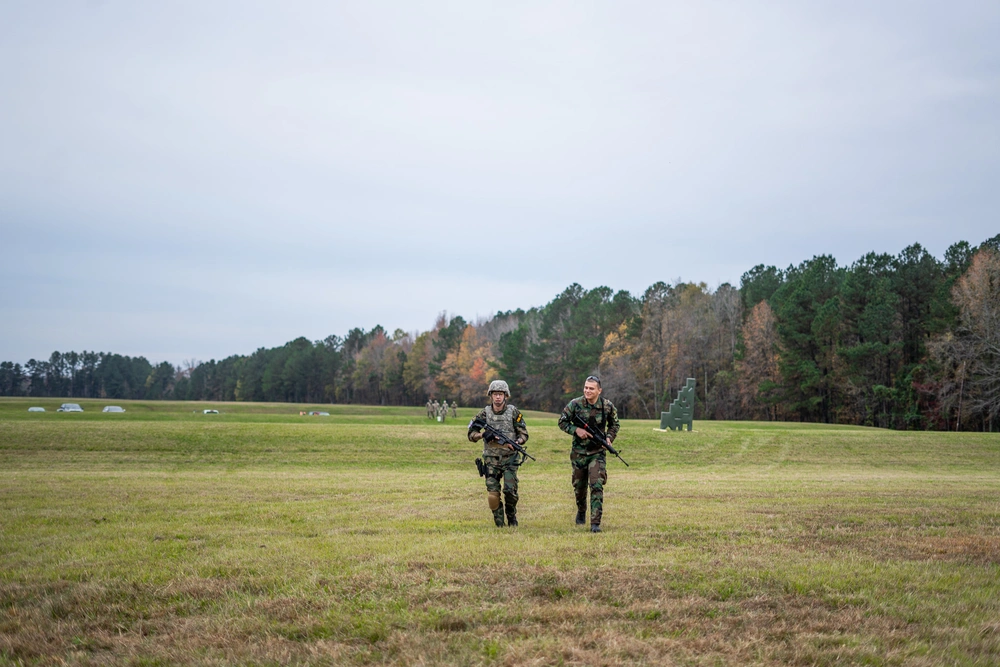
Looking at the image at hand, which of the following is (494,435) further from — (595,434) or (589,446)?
(595,434)

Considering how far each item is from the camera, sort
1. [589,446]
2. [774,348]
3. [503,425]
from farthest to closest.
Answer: [774,348] < [503,425] < [589,446]

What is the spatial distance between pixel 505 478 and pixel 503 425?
34.4 inches

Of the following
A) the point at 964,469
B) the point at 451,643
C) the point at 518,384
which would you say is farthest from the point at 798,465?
the point at 518,384

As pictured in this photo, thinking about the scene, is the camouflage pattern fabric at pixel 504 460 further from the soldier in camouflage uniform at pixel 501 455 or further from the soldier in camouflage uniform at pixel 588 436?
the soldier in camouflage uniform at pixel 588 436

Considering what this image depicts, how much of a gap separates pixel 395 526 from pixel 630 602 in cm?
518

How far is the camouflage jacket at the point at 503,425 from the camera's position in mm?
11227

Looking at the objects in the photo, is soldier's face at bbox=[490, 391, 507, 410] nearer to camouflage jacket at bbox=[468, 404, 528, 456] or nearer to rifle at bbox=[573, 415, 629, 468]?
camouflage jacket at bbox=[468, 404, 528, 456]

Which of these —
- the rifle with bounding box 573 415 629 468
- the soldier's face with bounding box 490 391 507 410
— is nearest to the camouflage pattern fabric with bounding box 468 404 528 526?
the soldier's face with bounding box 490 391 507 410

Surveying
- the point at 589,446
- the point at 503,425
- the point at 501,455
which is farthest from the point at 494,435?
the point at 589,446

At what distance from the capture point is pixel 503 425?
37.1 feet

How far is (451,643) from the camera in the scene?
5266 mm

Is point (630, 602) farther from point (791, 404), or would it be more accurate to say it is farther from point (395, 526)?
point (791, 404)

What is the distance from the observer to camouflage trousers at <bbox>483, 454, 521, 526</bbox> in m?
11.0

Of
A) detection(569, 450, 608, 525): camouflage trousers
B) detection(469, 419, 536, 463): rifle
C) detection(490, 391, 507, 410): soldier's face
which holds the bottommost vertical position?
detection(569, 450, 608, 525): camouflage trousers
